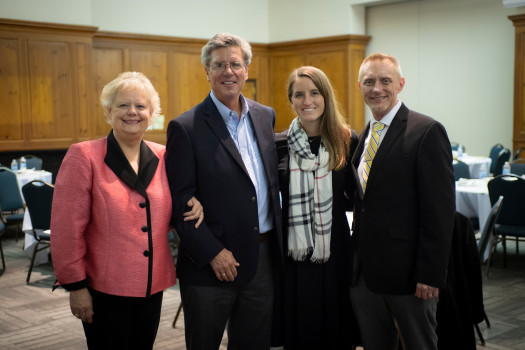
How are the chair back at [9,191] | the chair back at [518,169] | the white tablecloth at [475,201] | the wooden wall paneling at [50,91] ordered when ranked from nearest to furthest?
1. the white tablecloth at [475,201]
2. the chair back at [9,191]
3. the chair back at [518,169]
4. the wooden wall paneling at [50,91]

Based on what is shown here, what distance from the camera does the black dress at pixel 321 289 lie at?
9.37 ft

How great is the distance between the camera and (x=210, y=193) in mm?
2467

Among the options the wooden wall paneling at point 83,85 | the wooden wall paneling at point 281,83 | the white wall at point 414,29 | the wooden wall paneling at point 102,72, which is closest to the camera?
the wooden wall paneling at point 83,85

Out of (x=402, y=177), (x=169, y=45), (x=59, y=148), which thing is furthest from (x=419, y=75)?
(x=402, y=177)

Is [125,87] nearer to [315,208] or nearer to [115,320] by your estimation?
[115,320]

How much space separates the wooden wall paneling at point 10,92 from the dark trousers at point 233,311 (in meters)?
8.95

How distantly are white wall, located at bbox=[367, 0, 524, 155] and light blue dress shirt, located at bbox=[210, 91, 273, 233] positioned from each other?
9622 millimetres

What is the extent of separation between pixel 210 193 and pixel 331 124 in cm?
73

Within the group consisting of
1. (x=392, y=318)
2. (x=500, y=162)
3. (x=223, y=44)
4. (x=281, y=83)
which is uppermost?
(x=281, y=83)

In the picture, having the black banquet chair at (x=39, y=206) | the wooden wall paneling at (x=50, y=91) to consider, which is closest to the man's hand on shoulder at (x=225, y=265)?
the black banquet chair at (x=39, y=206)

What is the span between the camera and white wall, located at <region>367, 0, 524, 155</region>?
11234mm

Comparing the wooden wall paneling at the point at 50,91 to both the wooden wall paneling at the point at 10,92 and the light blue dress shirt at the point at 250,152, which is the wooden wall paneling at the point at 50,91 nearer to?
the wooden wall paneling at the point at 10,92

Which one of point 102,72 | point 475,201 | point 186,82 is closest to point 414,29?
point 186,82

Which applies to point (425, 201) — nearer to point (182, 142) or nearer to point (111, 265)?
point (182, 142)
